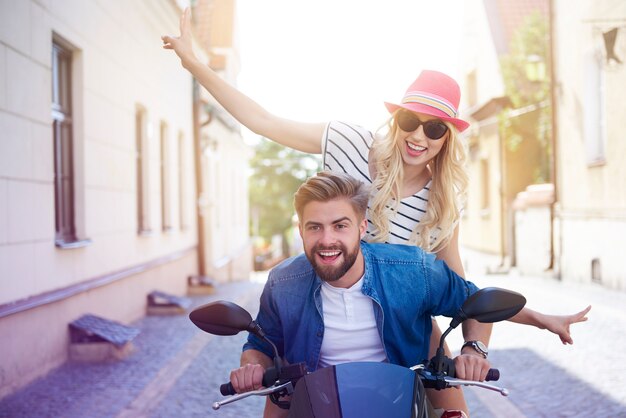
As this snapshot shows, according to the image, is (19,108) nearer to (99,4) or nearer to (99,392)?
(99,392)

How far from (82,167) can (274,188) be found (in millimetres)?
54824

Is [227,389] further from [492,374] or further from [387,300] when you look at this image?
[492,374]

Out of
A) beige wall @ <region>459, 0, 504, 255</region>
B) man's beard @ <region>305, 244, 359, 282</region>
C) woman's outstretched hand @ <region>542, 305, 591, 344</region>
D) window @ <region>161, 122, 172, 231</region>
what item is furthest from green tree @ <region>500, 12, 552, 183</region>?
man's beard @ <region>305, 244, 359, 282</region>

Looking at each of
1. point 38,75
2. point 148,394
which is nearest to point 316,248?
point 148,394

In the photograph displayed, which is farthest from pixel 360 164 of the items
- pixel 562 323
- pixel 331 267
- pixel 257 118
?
pixel 562 323

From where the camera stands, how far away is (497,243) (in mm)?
25203

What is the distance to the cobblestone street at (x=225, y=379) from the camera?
6.33m

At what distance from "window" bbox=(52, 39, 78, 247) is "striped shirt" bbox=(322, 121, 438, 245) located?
228 inches

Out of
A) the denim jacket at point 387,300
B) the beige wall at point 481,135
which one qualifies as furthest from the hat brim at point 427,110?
the beige wall at point 481,135

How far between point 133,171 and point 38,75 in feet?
15.0

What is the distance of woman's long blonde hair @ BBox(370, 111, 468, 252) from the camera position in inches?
139

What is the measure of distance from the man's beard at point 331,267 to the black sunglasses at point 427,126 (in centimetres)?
95

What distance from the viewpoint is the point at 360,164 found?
12.1ft

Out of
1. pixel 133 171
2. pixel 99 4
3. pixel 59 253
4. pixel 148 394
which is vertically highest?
pixel 99 4
